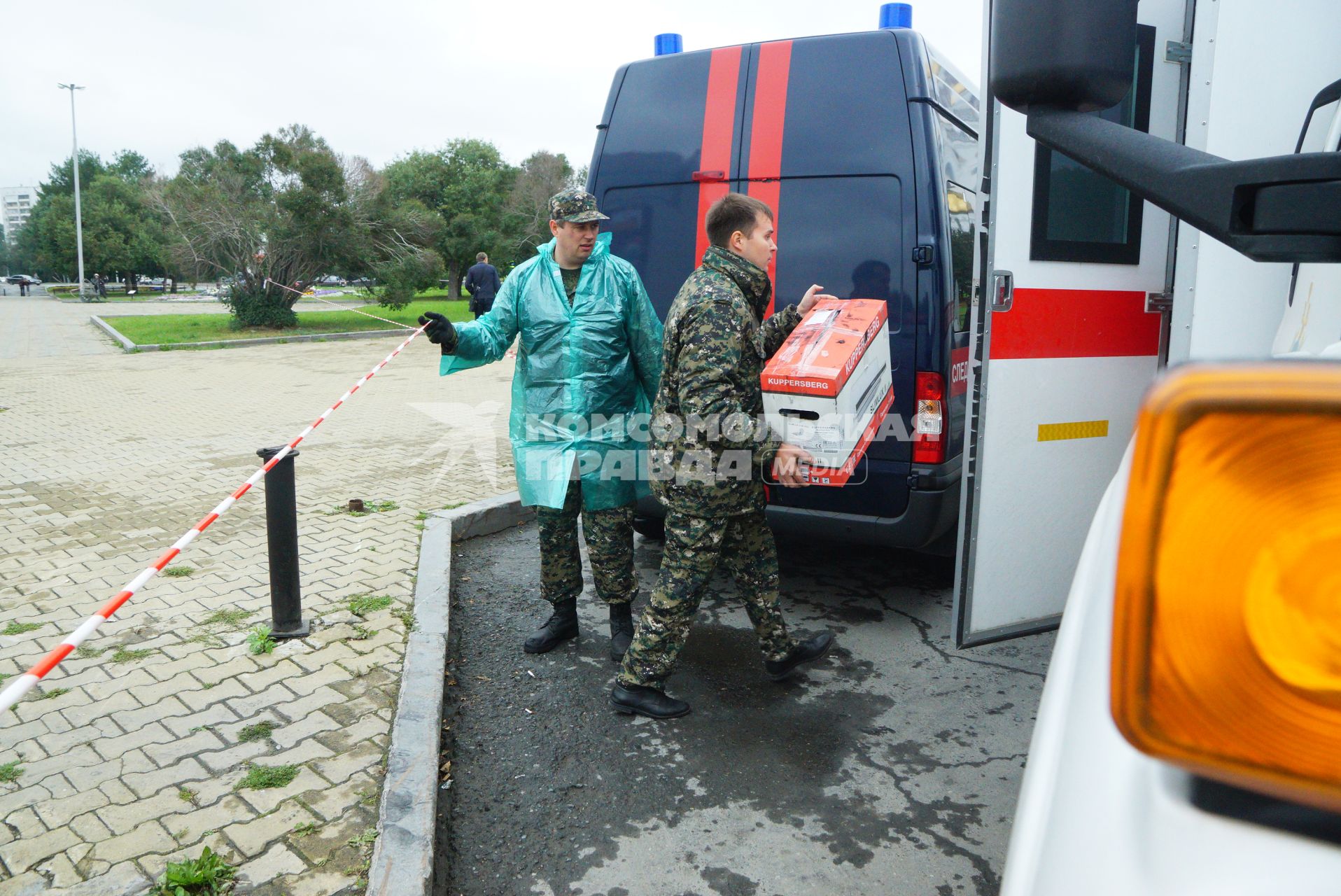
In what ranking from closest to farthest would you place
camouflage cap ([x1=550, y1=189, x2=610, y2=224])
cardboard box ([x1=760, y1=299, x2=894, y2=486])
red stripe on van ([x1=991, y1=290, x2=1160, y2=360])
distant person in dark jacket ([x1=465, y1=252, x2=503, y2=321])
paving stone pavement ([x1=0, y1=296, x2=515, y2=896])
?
paving stone pavement ([x1=0, y1=296, x2=515, y2=896]), cardboard box ([x1=760, y1=299, x2=894, y2=486]), red stripe on van ([x1=991, y1=290, x2=1160, y2=360]), camouflage cap ([x1=550, y1=189, x2=610, y2=224]), distant person in dark jacket ([x1=465, y1=252, x2=503, y2=321])

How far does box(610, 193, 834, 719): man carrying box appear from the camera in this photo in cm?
329

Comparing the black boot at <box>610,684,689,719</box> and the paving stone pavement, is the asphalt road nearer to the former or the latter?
the black boot at <box>610,684,689,719</box>

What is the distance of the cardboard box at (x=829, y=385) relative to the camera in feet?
10.4

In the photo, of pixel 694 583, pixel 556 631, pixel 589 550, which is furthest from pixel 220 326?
pixel 694 583

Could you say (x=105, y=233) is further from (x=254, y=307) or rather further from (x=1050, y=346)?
(x=1050, y=346)

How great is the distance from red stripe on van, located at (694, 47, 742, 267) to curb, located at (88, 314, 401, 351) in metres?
18.0

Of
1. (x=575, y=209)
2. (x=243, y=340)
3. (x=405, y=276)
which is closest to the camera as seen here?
(x=575, y=209)

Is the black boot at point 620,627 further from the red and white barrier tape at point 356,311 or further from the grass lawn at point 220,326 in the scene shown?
the grass lawn at point 220,326

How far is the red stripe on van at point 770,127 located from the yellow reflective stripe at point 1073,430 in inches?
53.4

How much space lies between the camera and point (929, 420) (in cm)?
411

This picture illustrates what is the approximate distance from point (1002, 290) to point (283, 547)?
2.98 metres

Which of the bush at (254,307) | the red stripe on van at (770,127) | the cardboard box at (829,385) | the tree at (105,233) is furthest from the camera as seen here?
the tree at (105,233)

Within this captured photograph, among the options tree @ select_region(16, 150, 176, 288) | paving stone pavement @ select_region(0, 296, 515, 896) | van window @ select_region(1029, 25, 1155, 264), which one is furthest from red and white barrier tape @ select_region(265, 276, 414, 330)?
tree @ select_region(16, 150, 176, 288)

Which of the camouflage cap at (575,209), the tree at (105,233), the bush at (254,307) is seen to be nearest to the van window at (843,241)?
the camouflage cap at (575,209)
